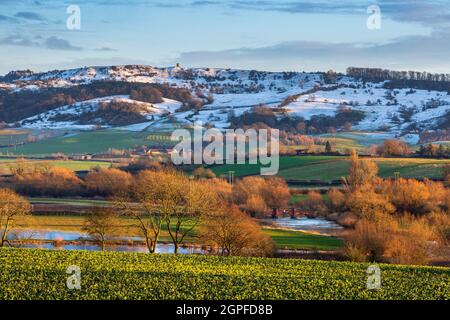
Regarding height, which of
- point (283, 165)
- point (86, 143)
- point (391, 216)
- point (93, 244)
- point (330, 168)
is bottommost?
point (93, 244)

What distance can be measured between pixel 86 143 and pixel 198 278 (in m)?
136

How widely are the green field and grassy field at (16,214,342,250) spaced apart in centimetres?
7890

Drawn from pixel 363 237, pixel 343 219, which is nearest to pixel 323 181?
pixel 343 219

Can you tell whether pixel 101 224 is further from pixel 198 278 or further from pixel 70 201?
pixel 70 201

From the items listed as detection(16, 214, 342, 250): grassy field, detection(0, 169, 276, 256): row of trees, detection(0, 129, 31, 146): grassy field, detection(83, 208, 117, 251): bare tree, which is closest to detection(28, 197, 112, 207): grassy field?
detection(16, 214, 342, 250): grassy field

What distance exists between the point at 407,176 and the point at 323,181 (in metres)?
10.6

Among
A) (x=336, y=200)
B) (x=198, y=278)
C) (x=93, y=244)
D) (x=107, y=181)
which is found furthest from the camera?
(x=107, y=181)

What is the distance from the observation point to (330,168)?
10350 cm

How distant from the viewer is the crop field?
2953 cm

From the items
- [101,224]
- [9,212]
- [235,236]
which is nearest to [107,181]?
[9,212]

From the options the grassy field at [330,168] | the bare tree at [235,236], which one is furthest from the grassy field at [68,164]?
the bare tree at [235,236]
